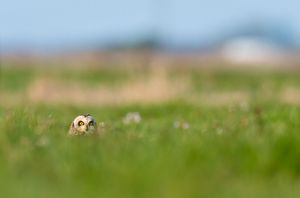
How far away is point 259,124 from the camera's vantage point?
23.9ft

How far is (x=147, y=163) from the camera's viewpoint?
5180mm

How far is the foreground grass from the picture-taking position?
4742mm

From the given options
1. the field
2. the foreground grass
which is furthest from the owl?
the foreground grass

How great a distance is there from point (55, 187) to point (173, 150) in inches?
34.4

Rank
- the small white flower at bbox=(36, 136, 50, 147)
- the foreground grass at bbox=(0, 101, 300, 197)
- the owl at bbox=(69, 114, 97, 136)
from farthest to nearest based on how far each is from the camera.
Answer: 1. the owl at bbox=(69, 114, 97, 136)
2. the small white flower at bbox=(36, 136, 50, 147)
3. the foreground grass at bbox=(0, 101, 300, 197)

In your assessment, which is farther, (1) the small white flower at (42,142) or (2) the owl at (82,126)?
(2) the owl at (82,126)

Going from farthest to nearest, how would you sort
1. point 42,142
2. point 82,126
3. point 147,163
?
point 82,126
point 42,142
point 147,163

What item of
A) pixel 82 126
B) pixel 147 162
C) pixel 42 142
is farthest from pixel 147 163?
pixel 82 126

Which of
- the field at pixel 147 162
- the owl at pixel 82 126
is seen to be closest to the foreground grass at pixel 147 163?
the field at pixel 147 162

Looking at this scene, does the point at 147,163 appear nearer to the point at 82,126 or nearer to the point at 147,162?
the point at 147,162

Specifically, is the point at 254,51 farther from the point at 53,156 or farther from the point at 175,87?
the point at 53,156

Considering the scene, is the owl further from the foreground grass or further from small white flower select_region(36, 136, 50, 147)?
small white flower select_region(36, 136, 50, 147)

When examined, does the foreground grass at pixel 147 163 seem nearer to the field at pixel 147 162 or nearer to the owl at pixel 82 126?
the field at pixel 147 162

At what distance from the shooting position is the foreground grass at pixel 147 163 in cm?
474
